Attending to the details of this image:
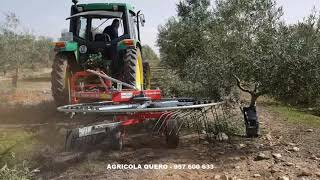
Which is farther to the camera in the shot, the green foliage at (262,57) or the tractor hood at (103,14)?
the tractor hood at (103,14)

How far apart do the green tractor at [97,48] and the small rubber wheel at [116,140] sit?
8.59 ft

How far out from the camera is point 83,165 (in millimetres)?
6223

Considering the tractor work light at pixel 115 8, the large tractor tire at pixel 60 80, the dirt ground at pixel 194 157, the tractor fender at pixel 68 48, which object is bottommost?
the dirt ground at pixel 194 157

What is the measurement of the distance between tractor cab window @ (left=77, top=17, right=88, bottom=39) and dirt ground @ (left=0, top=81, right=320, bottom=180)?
2.58m

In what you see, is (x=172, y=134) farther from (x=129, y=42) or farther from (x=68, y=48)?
(x=68, y=48)

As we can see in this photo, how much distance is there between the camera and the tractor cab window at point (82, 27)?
1053cm

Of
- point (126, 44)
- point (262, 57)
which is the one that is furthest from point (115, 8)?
point (262, 57)

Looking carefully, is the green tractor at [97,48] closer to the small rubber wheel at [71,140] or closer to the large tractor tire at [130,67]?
the large tractor tire at [130,67]

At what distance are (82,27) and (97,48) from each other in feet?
2.62

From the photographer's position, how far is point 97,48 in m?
10.2

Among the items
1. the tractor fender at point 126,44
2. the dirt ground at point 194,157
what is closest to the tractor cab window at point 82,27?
the tractor fender at point 126,44

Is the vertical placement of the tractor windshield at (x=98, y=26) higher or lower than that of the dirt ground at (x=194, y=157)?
higher

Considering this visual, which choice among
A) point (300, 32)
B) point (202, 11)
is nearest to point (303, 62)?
point (300, 32)

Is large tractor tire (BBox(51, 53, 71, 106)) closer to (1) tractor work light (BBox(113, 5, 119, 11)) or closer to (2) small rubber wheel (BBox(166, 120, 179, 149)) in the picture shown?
(1) tractor work light (BBox(113, 5, 119, 11))
